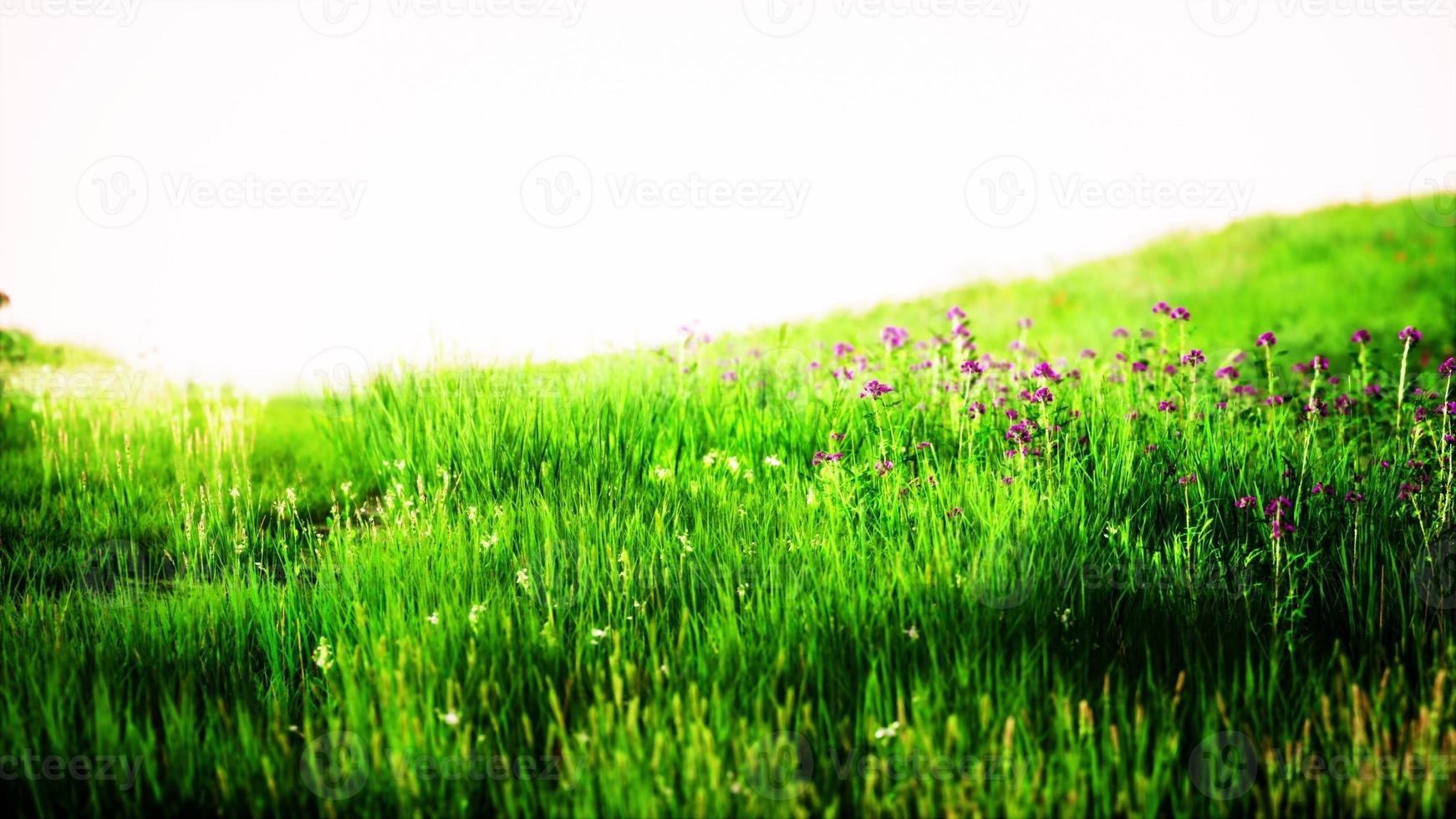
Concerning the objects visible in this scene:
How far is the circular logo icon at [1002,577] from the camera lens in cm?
327

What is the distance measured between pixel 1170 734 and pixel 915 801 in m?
0.80

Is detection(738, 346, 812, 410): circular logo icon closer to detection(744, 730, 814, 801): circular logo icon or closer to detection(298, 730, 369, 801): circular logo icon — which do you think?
detection(744, 730, 814, 801): circular logo icon

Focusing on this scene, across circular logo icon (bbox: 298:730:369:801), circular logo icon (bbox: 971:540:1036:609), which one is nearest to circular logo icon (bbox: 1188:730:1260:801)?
circular logo icon (bbox: 971:540:1036:609)

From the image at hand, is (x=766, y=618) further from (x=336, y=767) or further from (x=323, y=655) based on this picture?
(x=323, y=655)

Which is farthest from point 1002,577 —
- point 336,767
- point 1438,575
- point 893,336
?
point 893,336

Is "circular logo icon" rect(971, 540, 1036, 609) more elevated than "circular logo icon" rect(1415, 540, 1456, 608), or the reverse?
"circular logo icon" rect(971, 540, 1036, 609)

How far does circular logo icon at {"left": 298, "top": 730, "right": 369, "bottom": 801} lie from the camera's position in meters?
2.62

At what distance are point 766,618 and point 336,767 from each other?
1437 mm

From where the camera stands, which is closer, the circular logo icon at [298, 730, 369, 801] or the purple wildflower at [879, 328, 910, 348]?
the circular logo icon at [298, 730, 369, 801]

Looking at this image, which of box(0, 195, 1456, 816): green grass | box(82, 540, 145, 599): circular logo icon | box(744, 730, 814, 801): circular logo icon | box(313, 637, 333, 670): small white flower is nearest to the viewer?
box(744, 730, 814, 801): circular logo icon

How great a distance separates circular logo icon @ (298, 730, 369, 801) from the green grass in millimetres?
14

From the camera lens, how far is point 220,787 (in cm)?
272

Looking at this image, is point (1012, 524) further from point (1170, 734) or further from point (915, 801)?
point (915, 801)

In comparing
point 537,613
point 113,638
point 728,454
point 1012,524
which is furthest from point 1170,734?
point 113,638
